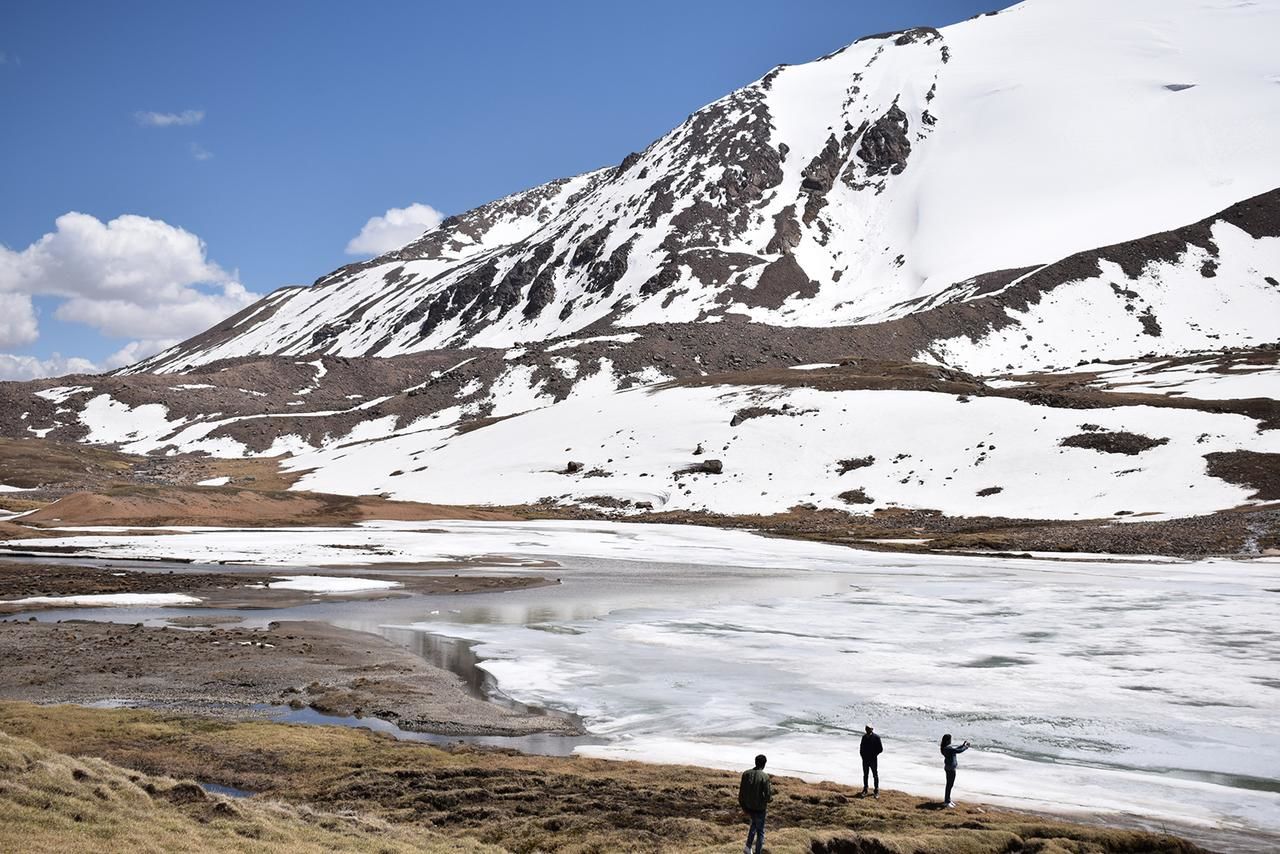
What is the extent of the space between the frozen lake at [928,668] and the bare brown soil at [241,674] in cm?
212

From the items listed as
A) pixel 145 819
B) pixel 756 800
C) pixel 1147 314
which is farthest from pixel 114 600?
pixel 1147 314

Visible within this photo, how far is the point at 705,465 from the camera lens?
103m

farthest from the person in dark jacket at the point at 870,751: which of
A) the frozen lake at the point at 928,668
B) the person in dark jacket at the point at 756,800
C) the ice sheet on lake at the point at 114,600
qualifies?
the ice sheet on lake at the point at 114,600

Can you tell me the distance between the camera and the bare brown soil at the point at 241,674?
24.3m

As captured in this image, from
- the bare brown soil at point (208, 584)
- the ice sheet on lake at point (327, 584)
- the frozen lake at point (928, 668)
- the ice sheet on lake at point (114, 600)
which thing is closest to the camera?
the frozen lake at point (928, 668)

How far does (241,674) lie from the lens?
91.0 ft

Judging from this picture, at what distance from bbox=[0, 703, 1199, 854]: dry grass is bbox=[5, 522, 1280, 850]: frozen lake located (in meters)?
2.10

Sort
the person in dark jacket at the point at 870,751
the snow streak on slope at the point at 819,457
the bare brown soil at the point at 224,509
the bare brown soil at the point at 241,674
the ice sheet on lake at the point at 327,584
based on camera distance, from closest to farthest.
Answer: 1. the person in dark jacket at the point at 870,751
2. the bare brown soil at the point at 241,674
3. the ice sheet on lake at the point at 327,584
4. the bare brown soil at the point at 224,509
5. the snow streak on slope at the point at 819,457

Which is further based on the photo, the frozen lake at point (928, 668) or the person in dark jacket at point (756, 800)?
the frozen lake at point (928, 668)

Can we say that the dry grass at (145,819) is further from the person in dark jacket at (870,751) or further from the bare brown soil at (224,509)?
the bare brown soil at (224,509)

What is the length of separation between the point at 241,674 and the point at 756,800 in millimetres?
18814

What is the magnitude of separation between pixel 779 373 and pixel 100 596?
98616 mm

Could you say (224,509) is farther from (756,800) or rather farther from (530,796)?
(756,800)

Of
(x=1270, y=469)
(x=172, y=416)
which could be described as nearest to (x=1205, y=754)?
(x=1270, y=469)
